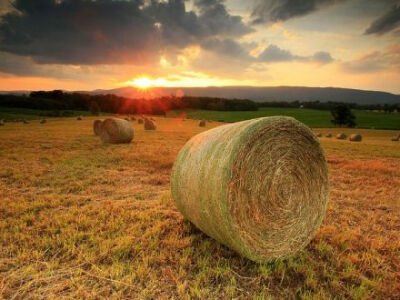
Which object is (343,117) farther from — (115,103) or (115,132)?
(115,132)

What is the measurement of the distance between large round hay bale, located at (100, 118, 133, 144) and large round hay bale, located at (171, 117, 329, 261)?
13949mm

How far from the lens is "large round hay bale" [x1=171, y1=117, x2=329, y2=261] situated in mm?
4246

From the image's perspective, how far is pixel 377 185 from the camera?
953 cm

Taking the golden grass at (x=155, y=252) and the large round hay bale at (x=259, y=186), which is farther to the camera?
the large round hay bale at (x=259, y=186)

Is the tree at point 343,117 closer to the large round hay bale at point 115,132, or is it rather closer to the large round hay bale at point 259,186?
the large round hay bale at point 115,132

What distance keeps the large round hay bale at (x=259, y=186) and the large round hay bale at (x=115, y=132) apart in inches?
549

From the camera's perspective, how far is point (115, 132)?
1827 centimetres

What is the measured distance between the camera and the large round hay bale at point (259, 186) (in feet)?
13.9

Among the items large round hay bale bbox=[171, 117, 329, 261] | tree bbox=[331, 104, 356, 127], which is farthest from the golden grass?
tree bbox=[331, 104, 356, 127]

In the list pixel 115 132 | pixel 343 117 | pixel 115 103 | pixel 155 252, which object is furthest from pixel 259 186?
pixel 115 103

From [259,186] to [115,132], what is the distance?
1509cm

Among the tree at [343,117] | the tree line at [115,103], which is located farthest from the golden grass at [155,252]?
the tree line at [115,103]

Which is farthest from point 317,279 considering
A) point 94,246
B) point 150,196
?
point 150,196

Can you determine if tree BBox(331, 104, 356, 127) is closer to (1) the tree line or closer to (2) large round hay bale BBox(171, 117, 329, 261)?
(1) the tree line
